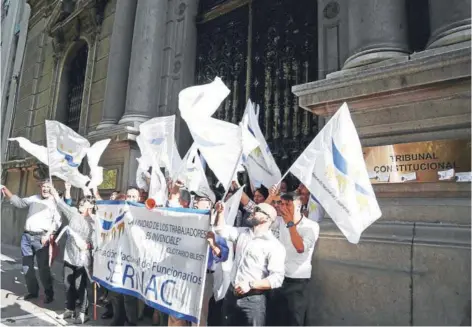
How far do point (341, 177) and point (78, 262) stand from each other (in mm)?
3627

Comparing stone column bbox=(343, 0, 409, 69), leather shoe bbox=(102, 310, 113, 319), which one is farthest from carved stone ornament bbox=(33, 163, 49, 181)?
stone column bbox=(343, 0, 409, 69)

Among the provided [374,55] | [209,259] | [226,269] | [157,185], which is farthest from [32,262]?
[374,55]

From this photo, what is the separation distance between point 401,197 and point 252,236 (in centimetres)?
192

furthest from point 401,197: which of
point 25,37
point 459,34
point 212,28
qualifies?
point 25,37

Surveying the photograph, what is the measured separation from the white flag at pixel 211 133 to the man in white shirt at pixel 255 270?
14.5 inches

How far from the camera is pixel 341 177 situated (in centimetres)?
315

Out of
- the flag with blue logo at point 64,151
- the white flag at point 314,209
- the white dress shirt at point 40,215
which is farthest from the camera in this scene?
the white dress shirt at point 40,215

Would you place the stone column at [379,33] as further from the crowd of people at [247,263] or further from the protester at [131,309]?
the protester at [131,309]

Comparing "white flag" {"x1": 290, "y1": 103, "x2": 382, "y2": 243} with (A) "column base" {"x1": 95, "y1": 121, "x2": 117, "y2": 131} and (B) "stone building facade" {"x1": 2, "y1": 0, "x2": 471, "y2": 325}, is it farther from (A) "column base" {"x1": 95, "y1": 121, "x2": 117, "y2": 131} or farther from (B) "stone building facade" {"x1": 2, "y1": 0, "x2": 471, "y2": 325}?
(A) "column base" {"x1": 95, "y1": 121, "x2": 117, "y2": 131}

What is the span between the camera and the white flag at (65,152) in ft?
18.2

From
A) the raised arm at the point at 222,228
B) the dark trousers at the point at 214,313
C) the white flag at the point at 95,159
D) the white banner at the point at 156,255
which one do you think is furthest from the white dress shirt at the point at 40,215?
the raised arm at the point at 222,228

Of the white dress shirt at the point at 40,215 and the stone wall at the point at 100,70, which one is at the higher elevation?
the stone wall at the point at 100,70

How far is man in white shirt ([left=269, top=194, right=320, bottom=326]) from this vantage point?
3.45 meters

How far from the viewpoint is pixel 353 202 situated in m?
3.04
